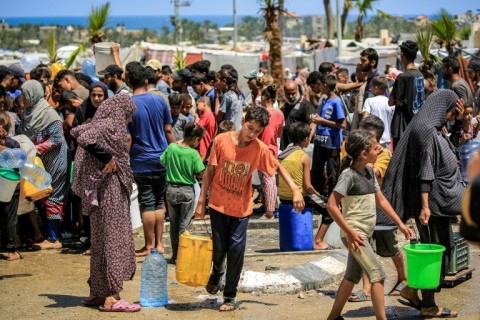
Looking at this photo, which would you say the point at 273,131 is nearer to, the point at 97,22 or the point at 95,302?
the point at 95,302

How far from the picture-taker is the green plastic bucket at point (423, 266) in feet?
23.9

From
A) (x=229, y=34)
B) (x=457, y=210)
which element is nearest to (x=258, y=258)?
(x=457, y=210)

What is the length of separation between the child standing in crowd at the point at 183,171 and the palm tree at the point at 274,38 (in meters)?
13.6

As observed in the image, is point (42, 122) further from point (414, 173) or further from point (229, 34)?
point (229, 34)

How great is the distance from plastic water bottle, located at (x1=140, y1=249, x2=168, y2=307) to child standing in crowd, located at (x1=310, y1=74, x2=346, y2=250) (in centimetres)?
364

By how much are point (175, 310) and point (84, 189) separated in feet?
4.37

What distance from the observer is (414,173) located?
809 centimetres

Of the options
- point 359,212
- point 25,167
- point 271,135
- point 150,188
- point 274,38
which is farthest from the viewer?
point 274,38

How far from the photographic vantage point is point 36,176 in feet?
34.7

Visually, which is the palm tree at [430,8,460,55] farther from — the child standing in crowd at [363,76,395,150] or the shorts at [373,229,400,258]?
the shorts at [373,229,400,258]

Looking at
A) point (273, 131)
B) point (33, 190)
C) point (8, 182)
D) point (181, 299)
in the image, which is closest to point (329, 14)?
point (273, 131)

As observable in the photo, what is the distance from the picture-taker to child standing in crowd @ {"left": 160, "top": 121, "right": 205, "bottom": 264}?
9898 millimetres

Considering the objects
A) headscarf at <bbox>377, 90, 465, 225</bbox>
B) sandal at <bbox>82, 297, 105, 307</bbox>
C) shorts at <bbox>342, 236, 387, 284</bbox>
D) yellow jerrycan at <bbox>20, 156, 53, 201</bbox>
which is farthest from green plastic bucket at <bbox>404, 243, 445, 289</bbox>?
yellow jerrycan at <bbox>20, 156, 53, 201</bbox>

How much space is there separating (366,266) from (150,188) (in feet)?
11.7
